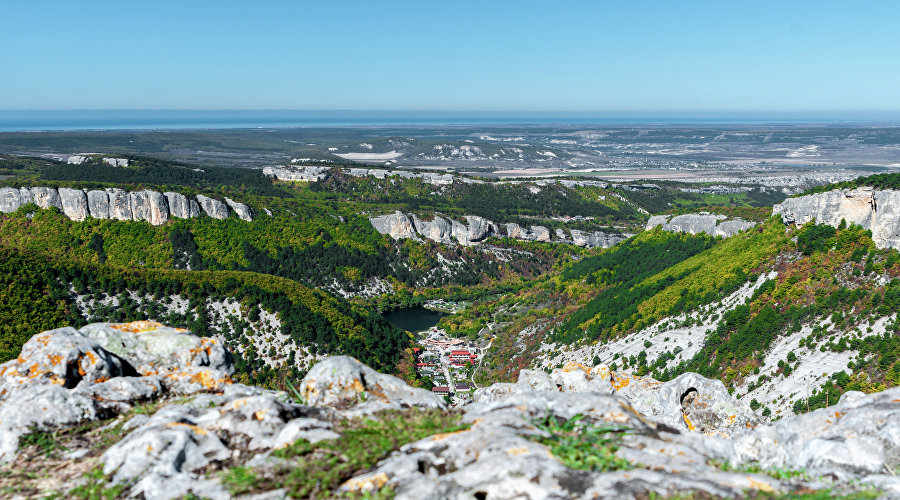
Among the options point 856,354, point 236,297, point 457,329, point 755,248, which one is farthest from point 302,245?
point 856,354

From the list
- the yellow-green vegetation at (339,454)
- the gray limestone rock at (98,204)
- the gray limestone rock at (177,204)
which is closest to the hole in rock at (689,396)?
the yellow-green vegetation at (339,454)

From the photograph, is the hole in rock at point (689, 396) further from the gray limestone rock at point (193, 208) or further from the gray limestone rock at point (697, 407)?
the gray limestone rock at point (193, 208)

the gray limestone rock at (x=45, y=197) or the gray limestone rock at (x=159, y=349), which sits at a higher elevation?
the gray limestone rock at (x=159, y=349)

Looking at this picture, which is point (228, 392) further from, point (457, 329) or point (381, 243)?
point (381, 243)

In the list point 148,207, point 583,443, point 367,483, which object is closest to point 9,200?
point 148,207

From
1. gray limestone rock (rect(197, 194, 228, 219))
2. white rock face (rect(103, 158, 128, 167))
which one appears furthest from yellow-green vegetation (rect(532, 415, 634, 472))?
white rock face (rect(103, 158, 128, 167))

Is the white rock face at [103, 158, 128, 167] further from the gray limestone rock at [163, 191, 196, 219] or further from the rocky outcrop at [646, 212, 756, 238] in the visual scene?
the rocky outcrop at [646, 212, 756, 238]
